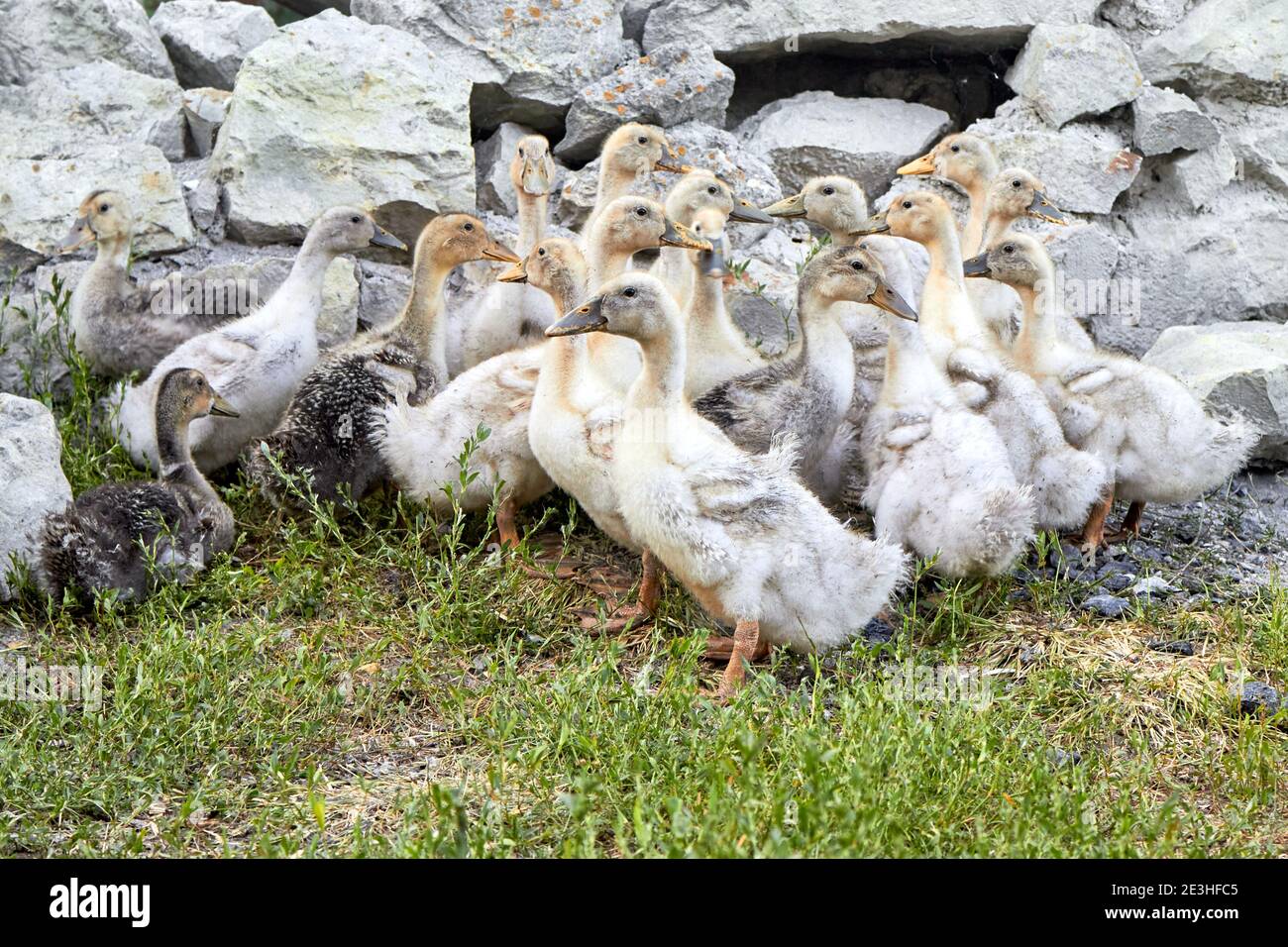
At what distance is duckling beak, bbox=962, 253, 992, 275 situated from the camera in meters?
6.46

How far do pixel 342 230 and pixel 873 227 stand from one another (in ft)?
7.62

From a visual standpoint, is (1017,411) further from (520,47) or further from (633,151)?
(520,47)

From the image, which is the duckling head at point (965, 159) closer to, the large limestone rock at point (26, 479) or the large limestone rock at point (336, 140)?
the large limestone rock at point (336, 140)

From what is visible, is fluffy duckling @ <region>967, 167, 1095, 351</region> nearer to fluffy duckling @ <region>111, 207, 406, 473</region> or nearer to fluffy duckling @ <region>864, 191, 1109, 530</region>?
fluffy duckling @ <region>864, 191, 1109, 530</region>

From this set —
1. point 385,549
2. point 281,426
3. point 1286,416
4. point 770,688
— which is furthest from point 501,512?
point 1286,416

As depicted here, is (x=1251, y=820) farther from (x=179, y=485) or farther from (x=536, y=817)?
(x=179, y=485)

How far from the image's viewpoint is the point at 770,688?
4285 millimetres

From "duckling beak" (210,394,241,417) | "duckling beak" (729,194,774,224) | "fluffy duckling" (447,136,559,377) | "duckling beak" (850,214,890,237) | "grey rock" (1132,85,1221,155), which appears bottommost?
"duckling beak" (210,394,241,417)

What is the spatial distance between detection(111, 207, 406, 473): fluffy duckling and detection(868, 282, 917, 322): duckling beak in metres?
2.37

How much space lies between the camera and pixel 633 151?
7.25 meters

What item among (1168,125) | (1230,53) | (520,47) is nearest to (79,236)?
(520,47)

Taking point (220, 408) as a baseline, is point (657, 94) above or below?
above

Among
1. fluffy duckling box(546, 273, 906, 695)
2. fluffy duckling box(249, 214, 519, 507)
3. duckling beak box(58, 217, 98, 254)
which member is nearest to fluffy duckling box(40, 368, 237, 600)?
fluffy duckling box(249, 214, 519, 507)
